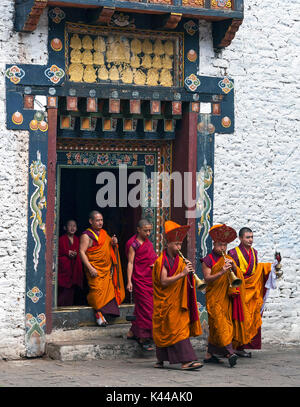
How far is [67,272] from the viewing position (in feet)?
37.4

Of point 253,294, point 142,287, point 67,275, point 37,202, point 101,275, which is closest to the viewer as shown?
point 37,202

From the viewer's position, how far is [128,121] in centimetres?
1077

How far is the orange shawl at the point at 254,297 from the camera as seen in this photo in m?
10.1

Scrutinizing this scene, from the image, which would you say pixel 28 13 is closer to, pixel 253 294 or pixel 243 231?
pixel 243 231

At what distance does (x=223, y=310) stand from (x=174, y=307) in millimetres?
661

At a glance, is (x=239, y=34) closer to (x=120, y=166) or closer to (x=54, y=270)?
(x=120, y=166)

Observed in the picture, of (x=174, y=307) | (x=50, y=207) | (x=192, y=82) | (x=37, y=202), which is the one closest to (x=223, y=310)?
(x=174, y=307)

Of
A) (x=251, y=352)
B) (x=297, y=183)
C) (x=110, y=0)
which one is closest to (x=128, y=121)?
(x=110, y=0)

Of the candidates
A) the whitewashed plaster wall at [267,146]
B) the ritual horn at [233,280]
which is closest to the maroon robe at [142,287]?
the whitewashed plaster wall at [267,146]

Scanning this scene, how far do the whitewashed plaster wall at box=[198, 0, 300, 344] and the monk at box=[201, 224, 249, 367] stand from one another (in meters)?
1.37

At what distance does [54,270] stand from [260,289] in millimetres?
2499

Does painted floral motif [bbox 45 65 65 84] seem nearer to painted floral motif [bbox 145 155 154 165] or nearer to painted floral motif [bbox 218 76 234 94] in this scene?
painted floral motif [bbox 145 155 154 165]

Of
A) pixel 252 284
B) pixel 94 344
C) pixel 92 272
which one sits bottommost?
pixel 94 344

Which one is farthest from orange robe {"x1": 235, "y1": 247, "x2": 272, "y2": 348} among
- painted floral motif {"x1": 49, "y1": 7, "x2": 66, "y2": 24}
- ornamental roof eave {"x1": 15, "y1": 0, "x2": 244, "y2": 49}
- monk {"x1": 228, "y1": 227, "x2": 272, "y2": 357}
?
painted floral motif {"x1": 49, "y1": 7, "x2": 66, "y2": 24}
